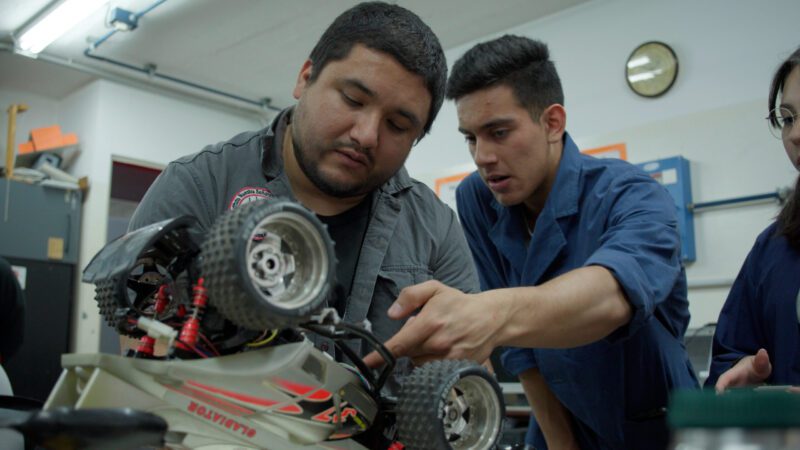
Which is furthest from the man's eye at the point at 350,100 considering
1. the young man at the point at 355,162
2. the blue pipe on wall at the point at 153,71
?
the blue pipe on wall at the point at 153,71

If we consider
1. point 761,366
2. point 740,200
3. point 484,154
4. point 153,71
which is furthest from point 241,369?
point 153,71

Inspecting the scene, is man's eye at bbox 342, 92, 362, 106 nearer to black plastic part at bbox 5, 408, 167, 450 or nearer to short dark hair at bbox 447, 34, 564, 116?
short dark hair at bbox 447, 34, 564, 116

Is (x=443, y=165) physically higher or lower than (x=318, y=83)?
higher

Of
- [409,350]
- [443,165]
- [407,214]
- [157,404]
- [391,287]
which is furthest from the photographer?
[443,165]

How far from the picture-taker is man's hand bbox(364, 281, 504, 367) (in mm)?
1093

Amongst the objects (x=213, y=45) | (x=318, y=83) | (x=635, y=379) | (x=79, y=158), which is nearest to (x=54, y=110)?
(x=79, y=158)

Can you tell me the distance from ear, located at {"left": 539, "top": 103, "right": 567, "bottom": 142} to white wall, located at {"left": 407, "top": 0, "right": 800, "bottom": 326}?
2180mm

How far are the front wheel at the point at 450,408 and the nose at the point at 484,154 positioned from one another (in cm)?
→ 96

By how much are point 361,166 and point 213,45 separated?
4414 millimetres

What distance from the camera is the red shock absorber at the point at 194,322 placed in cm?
90

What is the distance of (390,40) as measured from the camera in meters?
1.48

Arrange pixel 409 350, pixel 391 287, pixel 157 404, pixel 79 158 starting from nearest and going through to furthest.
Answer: pixel 157 404
pixel 409 350
pixel 391 287
pixel 79 158

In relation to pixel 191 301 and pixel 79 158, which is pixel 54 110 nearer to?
pixel 79 158

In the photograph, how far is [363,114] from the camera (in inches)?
56.9
